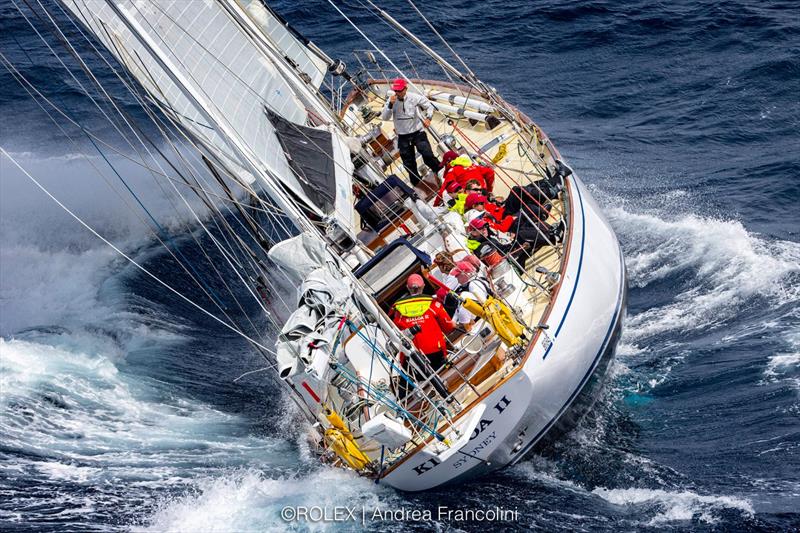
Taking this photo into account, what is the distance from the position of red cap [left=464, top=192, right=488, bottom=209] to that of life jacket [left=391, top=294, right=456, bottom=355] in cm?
224

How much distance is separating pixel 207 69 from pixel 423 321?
15.8 ft

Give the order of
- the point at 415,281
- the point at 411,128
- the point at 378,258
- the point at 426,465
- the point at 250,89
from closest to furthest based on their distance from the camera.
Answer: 1. the point at 426,465
2. the point at 415,281
3. the point at 378,258
4. the point at 250,89
5. the point at 411,128

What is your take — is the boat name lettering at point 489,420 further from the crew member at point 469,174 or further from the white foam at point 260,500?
the crew member at point 469,174

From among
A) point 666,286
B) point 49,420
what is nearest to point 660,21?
point 666,286

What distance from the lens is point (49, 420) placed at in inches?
484

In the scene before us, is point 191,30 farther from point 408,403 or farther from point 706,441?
point 706,441

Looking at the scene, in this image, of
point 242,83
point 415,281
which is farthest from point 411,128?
point 415,281

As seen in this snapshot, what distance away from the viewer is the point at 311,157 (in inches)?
522

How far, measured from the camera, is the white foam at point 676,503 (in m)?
10.2


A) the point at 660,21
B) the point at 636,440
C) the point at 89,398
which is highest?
the point at 660,21

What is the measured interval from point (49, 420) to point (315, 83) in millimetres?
7031

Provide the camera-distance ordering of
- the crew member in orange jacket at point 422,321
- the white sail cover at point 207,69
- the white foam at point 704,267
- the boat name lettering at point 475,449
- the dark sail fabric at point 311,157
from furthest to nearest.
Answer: the white foam at point 704,267, the dark sail fabric at point 311,157, the white sail cover at point 207,69, the crew member in orange jacket at point 422,321, the boat name lettering at point 475,449

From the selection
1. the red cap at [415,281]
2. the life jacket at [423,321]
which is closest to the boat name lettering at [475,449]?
the life jacket at [423,321]

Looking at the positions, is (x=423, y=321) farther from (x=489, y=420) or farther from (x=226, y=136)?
(x=226, y=136)
